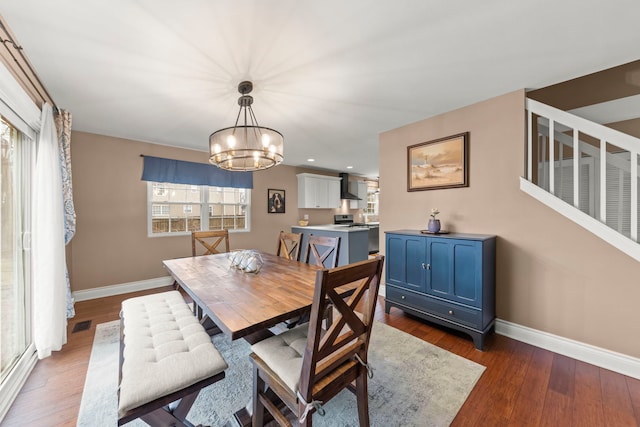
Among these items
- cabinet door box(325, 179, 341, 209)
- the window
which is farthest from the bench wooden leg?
cabinet door box(325, 179, 341, 209)

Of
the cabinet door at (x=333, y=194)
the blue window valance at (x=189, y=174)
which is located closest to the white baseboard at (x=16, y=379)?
the blue window valance at (x=189, y=174)

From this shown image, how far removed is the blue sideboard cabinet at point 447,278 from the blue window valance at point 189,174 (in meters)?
3.20

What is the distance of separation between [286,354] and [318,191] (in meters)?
4.89

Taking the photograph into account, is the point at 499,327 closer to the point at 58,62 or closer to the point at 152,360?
the point at 152,360

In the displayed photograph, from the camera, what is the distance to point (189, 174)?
4.23 m

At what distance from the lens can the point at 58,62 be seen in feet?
6.06

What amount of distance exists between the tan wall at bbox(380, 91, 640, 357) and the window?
3.52 meters

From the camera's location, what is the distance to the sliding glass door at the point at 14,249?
1744 millimetres

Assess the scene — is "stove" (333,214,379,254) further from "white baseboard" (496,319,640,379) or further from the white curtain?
the white curtain

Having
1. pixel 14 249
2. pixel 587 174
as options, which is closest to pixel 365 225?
pixel 587 174

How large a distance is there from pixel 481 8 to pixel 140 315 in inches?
114

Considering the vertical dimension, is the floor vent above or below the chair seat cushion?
below

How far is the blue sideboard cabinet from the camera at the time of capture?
2223 millimetres

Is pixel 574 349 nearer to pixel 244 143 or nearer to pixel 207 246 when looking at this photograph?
pixel 244 143
